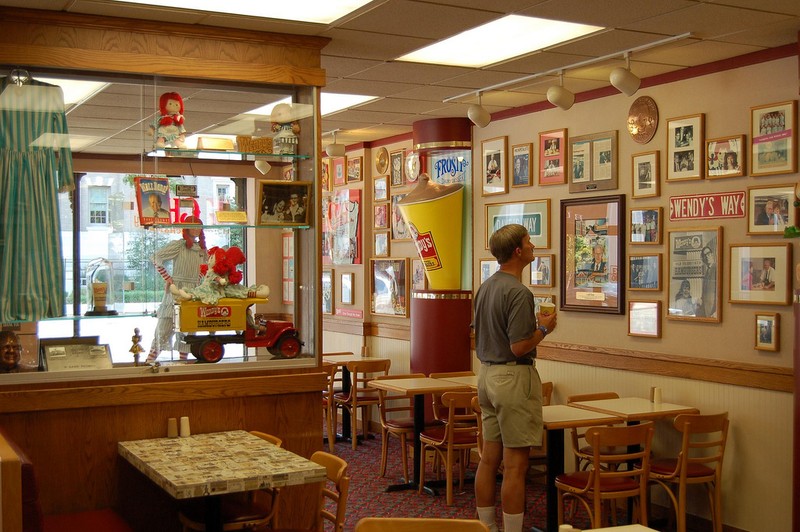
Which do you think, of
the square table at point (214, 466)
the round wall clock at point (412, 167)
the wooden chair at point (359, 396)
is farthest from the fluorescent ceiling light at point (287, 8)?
the wooden chair at point (359, 396)

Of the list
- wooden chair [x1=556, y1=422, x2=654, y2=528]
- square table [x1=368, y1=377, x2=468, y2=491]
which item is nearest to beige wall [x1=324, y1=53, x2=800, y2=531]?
wooden chair [x1=556, y1=422, x2=654, y2=528]

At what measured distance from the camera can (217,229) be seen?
4902mm

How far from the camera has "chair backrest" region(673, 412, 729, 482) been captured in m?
5.39

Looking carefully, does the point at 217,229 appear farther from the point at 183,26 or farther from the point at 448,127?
the point at 448,127

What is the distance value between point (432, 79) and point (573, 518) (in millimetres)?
3208

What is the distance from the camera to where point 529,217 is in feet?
24.7

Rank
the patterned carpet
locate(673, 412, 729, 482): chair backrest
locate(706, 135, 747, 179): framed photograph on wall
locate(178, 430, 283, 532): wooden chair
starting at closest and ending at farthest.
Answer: locate(178, 430, 283, 532): wooden chair → locate(673, 412, 729, 482): chair backrest → locate(706, 135, 747, 179): framed photograph on wall → the patterned carpet

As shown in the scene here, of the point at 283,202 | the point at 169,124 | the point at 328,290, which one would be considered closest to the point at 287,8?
the point at 169,124

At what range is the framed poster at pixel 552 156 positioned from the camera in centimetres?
717

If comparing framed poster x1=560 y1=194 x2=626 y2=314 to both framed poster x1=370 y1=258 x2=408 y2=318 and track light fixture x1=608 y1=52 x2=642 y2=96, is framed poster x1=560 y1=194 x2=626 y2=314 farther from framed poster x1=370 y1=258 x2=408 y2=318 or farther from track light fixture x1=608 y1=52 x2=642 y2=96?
framed poster x1=370 y1=258 x2=408 y2=318

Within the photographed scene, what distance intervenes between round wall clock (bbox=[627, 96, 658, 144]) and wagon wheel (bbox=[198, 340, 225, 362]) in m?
3.37

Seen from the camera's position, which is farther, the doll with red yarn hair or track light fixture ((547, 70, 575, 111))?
track light fixture ((547, 70, 575, 111))

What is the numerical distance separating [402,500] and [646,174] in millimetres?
2953

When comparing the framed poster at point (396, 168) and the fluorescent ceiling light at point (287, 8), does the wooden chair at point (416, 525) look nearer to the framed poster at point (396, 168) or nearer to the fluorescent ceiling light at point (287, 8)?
the fluorescent ceiling light at point (287, 8)
